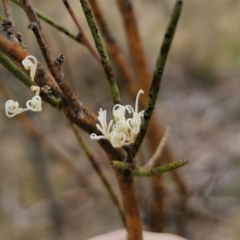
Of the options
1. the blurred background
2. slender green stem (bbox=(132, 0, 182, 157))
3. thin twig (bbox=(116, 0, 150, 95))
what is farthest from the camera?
the blurred background

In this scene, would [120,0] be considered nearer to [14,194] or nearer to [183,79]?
[14,194]

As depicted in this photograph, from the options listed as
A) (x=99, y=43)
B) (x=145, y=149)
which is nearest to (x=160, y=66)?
(x=99, y=43)

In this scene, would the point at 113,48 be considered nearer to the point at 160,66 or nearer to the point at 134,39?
the point at 134,39

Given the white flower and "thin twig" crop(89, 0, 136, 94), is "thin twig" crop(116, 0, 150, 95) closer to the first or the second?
"thin twig" crop(89, 0, 136, 94)

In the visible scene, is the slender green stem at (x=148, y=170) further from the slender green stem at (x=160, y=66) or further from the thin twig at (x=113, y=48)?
the thin twig at (x=113, y=48)

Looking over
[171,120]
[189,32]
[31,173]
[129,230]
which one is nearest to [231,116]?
[171,120]

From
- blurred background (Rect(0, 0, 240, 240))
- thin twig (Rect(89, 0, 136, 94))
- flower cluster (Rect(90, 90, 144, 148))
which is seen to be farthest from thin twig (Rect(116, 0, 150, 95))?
flower cluster (Rect(90, 90, 144, 148))
